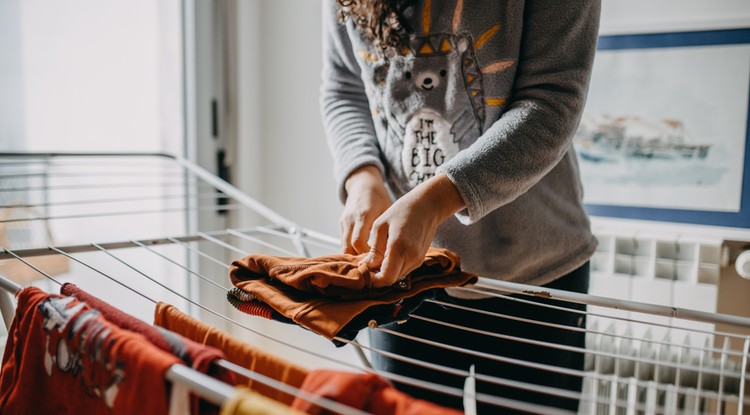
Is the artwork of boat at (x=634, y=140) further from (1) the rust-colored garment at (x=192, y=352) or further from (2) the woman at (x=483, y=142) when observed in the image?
(1) the rust-colored garment at (x=192, y=352)

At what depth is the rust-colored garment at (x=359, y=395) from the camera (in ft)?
1.37

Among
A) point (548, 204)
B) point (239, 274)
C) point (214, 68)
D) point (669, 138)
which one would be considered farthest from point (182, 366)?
point (214, 68)

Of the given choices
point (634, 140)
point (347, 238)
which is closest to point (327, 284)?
point (347, 238)

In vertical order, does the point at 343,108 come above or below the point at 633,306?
above

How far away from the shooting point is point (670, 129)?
1.51 metres

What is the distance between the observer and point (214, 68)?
6.16 feet

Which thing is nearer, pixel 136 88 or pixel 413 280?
pixel 413 280

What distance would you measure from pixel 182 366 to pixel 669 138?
4.60 ft

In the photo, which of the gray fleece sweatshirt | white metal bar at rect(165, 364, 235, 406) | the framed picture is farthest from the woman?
the framed picture

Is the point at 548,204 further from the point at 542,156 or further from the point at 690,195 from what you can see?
the point at 690,195

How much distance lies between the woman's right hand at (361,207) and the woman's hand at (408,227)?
0.11 metres

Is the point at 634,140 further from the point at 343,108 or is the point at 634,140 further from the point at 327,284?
the point at 327,284

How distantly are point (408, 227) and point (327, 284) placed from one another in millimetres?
96

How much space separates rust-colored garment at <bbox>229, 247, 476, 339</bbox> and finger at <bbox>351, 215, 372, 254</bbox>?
5 centimetres
